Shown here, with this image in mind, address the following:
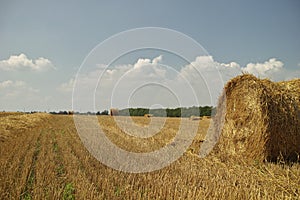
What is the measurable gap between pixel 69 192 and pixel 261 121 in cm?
462

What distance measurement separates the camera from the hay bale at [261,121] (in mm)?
6598

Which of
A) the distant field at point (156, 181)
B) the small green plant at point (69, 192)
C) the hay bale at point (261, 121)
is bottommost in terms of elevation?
Answer: the small green plant at point (69, 192)

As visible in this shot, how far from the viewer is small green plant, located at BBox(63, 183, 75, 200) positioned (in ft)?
13.7

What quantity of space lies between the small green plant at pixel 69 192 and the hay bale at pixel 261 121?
427cm

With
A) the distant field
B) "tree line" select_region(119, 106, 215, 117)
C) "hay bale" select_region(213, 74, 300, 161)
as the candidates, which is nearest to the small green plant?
the distant field

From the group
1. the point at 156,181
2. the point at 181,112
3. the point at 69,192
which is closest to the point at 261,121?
the point at 156,181

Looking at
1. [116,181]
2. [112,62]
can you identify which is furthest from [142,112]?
[116,181]

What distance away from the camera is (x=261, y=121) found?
668 centimetres

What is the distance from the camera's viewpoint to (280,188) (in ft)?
15.1

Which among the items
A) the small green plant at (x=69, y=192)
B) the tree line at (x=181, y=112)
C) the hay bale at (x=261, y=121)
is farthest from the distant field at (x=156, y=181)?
the tree line at (x=181, y=112)

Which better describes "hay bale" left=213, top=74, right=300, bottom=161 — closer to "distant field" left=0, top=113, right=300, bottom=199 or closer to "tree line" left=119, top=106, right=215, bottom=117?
"distant field" left=0, top=113, right=300, bottom=199

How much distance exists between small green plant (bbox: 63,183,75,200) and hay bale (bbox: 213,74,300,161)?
4266mm

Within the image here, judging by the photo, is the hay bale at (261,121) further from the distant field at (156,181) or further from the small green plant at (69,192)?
the small green plant at (69,192)

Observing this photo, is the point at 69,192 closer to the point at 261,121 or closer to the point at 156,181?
the point at 156,181
